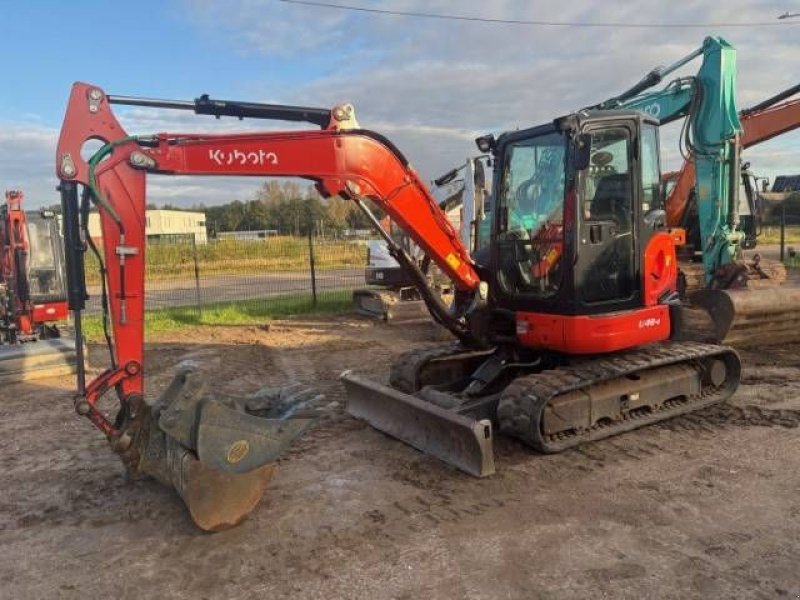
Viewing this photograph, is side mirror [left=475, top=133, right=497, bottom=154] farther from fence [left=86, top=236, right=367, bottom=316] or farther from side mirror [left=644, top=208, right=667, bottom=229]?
fence [left=86, top=236, right=367, bottom=316]

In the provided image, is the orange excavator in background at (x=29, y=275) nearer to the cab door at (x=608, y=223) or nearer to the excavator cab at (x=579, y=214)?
the excavator cab at (x=579, y=214)

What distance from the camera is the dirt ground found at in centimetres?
370

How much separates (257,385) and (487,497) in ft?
14.3

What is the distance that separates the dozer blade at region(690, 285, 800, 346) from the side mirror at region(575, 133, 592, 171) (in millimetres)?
4077

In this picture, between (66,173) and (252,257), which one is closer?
(66,173)

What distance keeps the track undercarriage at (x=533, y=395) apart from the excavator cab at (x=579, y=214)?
38cm

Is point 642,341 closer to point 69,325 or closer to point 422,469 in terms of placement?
point 422,469

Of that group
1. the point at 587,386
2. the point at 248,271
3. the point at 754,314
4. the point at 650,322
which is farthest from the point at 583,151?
the point at 248,271

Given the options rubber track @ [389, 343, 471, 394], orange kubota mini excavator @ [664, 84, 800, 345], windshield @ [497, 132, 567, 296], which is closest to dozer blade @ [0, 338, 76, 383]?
rubber track @ [389, 343, 471, 394]

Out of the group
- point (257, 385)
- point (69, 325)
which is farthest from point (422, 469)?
point (69, 325)

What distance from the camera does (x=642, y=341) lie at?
5934 mm

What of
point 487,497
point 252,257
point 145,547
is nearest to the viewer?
point 145,547

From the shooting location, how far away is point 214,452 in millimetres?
4160

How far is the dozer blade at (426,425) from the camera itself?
500 centimetres
